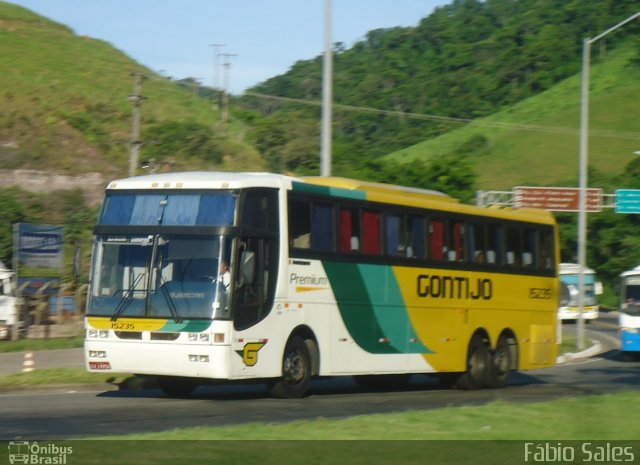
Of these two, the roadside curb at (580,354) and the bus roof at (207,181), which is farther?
the roadside curb at (580,354)

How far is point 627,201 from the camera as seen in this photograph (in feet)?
210

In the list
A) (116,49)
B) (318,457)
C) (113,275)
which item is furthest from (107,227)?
(116,49)

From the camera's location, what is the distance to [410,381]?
25.0m

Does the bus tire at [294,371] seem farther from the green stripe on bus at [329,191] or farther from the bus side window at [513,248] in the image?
the bus side window at [513,248]

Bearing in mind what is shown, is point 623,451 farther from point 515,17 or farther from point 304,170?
point 515,17

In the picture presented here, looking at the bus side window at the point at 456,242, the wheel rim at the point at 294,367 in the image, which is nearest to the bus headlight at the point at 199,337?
the wheel rim at the point at 294,367

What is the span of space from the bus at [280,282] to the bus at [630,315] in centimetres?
1117

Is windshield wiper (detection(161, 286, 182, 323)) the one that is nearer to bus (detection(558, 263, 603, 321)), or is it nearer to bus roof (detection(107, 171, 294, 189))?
bus roof (detection(107, 171, 294, 189))

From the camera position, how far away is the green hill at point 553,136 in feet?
340

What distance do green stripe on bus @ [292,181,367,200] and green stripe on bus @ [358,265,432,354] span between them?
45.2 inches

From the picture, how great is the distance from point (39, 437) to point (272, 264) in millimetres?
6231

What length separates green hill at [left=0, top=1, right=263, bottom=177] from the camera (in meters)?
65.1

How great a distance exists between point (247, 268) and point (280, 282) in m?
0.71

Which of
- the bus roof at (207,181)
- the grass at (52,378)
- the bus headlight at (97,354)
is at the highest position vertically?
the bus roof at (207,181)
